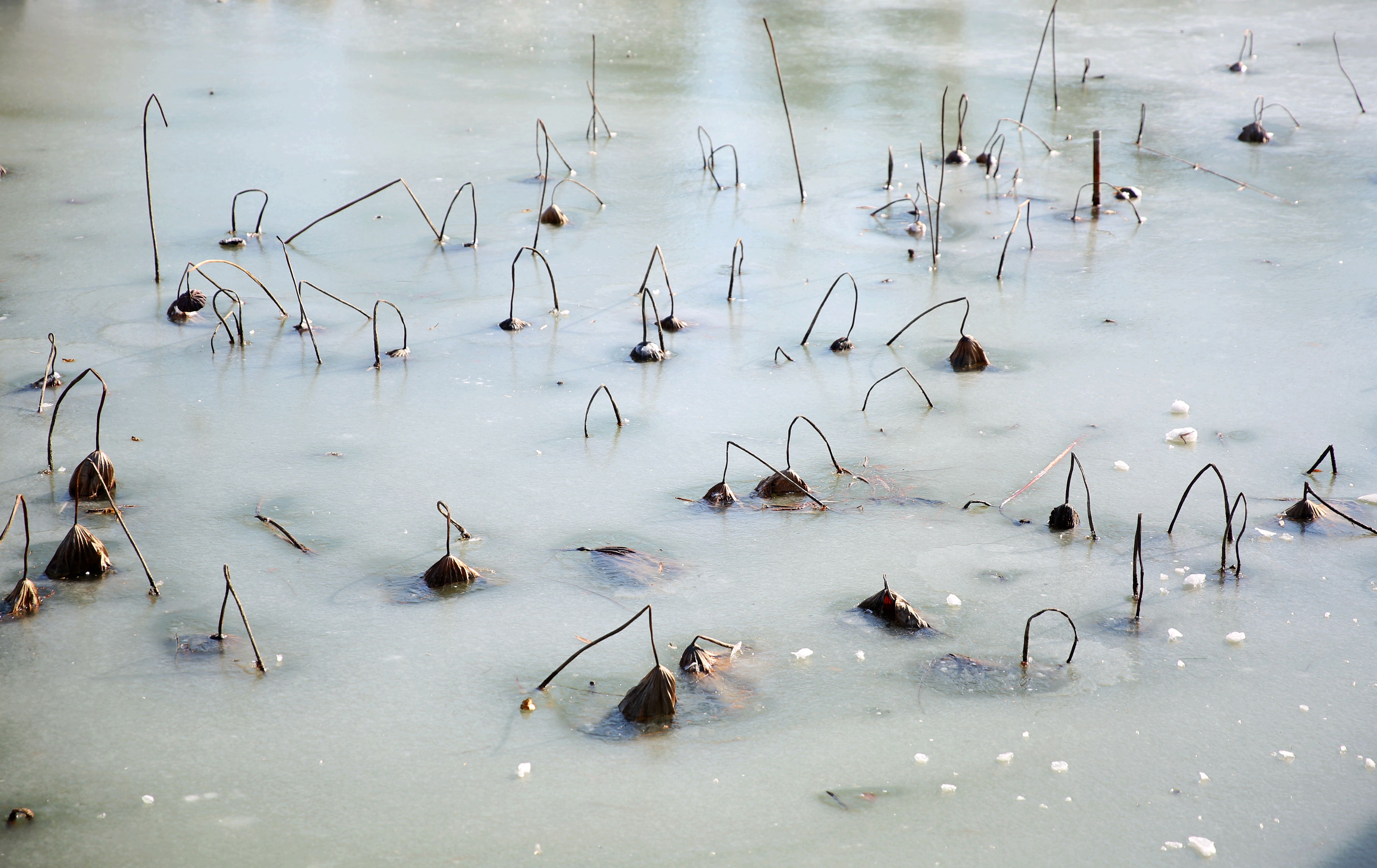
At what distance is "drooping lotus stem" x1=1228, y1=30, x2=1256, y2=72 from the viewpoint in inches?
281

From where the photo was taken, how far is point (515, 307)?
13.5ft

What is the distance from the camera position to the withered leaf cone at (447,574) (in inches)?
101

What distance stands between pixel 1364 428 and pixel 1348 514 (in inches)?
20.8

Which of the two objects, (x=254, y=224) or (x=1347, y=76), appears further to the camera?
(x=1347, y=76)

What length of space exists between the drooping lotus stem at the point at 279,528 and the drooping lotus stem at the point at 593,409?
84 centimetres

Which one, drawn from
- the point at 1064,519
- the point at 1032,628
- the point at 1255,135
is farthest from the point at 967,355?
the point at 1255,135

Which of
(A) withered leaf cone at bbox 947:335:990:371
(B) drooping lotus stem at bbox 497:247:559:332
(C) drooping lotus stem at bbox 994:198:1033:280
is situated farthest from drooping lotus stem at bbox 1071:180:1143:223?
(B) drooping lotus stem at bbox 497:247:559:332

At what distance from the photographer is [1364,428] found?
324 cm

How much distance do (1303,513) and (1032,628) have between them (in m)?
0.86

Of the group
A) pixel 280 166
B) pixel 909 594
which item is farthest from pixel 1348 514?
pixel 280 166

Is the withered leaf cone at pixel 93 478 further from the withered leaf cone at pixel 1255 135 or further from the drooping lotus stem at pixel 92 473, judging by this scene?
the withered leaf cone at pixel 1255 135

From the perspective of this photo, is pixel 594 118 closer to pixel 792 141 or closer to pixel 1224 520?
pixel 792 141

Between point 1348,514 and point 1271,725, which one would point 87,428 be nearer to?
point 1271,725

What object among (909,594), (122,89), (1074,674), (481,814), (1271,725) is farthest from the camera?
(122,89)
